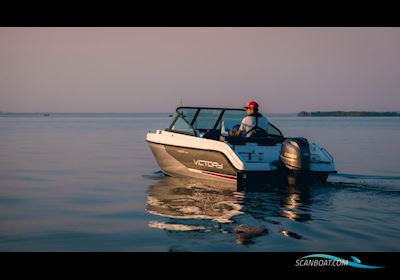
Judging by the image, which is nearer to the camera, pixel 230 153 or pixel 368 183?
pixel 230 153

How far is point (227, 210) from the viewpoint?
852 cm

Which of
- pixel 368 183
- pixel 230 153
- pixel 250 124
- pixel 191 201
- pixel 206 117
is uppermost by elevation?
pixel 206 117

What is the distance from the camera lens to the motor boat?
1013 cm

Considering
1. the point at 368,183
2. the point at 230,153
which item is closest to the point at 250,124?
the point at 230,153

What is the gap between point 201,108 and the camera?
1283cm

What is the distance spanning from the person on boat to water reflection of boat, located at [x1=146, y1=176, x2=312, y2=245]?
1.42 m

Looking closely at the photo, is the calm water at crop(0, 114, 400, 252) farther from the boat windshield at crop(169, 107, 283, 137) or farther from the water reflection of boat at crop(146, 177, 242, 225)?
the boat windshield at crop(169, 107, 283, 137)

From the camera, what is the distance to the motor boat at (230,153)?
10.1m

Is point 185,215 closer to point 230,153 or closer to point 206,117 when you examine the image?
point 230,153

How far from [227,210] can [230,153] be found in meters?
2.15

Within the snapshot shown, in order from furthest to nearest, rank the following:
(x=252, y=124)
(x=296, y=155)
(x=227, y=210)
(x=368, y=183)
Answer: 1. (x=252, y=124)
2. (x=368, y=183)
3. (x=296, y=155)
4. (x=227, y=210)
